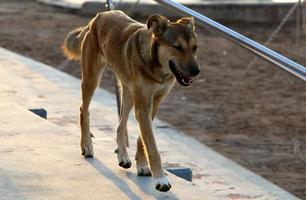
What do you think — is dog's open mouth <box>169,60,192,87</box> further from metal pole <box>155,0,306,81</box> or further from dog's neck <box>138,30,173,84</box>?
metal pole <box>155,0,306,81</box>

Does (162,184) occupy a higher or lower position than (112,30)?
lower

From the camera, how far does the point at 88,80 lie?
7.63 meters

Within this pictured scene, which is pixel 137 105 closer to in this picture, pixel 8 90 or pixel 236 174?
pixel 236 174

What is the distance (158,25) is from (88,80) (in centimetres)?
101

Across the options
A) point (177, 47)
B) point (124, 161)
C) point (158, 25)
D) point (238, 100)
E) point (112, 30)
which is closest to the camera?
point (177, 47)

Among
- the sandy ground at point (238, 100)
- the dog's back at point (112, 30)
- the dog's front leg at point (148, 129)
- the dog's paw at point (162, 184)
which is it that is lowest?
the sandy ground at point (238, 100)

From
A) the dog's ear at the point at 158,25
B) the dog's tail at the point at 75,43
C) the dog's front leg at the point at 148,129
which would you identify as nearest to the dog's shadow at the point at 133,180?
the dog's front leg at the point at 148,129

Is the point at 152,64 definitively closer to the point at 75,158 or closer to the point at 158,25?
the point at 158,25

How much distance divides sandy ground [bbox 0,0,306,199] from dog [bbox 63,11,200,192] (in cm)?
169

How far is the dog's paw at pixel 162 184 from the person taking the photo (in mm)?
6625

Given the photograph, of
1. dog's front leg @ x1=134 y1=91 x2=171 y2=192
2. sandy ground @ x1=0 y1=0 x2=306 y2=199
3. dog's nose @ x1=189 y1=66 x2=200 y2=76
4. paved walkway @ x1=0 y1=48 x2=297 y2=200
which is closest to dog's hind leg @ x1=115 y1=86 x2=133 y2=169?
paved walkway @ x1=0 y1=48 x2=297 y2=200

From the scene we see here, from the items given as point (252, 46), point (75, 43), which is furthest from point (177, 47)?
point (75, 43)

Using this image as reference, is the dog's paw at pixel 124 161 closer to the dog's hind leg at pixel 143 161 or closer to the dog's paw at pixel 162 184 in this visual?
the dog's hind leg at pixel 143 161

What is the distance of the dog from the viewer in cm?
670
